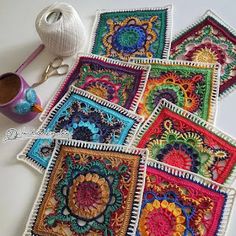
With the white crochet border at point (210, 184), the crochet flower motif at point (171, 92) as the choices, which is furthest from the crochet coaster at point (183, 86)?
the white crochet border at point (210, 184)

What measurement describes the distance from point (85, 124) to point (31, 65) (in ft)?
0.85

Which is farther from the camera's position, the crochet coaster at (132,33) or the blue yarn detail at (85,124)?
the crochet coaster at (132,33)

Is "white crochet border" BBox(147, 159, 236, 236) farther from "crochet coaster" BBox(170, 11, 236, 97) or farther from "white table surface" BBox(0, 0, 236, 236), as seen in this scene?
"crochet coaster" BBox(170, 11, 236, 97)

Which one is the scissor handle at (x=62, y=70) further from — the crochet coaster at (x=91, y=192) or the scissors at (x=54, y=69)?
the crochet coaster at (x=91, y=192)

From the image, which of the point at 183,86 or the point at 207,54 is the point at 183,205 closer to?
the point at 183,86

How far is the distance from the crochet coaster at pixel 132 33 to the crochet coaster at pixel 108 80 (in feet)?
0.15

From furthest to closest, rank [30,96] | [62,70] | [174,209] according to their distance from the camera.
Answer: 1. [62,70]
2. [30,96]
3. [174,209]

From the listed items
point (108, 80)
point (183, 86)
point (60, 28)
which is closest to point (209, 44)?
point (183, 86)

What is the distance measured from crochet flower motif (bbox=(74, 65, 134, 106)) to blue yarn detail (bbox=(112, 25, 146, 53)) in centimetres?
9

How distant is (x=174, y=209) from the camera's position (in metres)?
0.69

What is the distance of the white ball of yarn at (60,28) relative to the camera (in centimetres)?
87

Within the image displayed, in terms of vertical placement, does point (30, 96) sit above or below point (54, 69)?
below

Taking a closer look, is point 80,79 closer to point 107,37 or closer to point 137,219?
point 107,37

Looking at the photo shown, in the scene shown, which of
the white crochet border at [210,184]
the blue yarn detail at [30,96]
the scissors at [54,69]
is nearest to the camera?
the white crochet border at [210,184]
